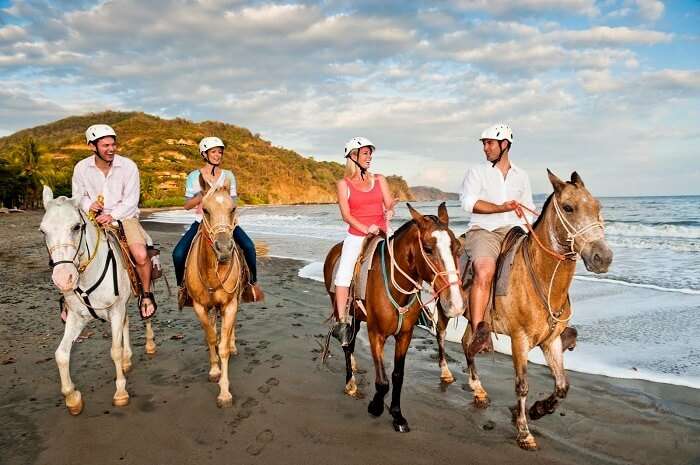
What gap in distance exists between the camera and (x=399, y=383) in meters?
4.37

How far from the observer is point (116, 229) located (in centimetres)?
555

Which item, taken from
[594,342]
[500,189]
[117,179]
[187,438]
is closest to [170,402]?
[187,438]

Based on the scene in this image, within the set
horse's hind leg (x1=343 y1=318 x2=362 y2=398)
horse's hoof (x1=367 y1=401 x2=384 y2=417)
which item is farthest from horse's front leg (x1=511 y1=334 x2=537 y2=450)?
horse's hind leg (x1=343 y1=318 x2=362 y2=398)

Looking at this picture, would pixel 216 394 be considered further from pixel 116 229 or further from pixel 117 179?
pixel 117 179

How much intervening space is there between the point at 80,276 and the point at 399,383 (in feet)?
11.8

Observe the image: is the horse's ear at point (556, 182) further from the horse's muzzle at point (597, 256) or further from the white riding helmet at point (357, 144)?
the white riding helmet at point (357, 144)

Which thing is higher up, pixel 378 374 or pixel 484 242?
pixel 484 242

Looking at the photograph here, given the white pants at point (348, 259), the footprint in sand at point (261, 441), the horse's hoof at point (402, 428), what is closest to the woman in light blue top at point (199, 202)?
the white pants at point (348, 259)

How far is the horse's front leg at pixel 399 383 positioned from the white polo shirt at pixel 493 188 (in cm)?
162

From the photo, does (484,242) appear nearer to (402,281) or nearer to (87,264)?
(402,281)

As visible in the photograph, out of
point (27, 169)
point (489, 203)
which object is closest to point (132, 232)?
point (489, 203)

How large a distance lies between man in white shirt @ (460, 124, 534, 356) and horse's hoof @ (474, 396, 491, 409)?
2.36ft

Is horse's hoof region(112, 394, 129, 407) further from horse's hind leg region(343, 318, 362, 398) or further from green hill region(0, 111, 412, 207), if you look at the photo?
green hill region(0, 111, 412, 207)

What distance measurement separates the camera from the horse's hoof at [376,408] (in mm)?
4484
